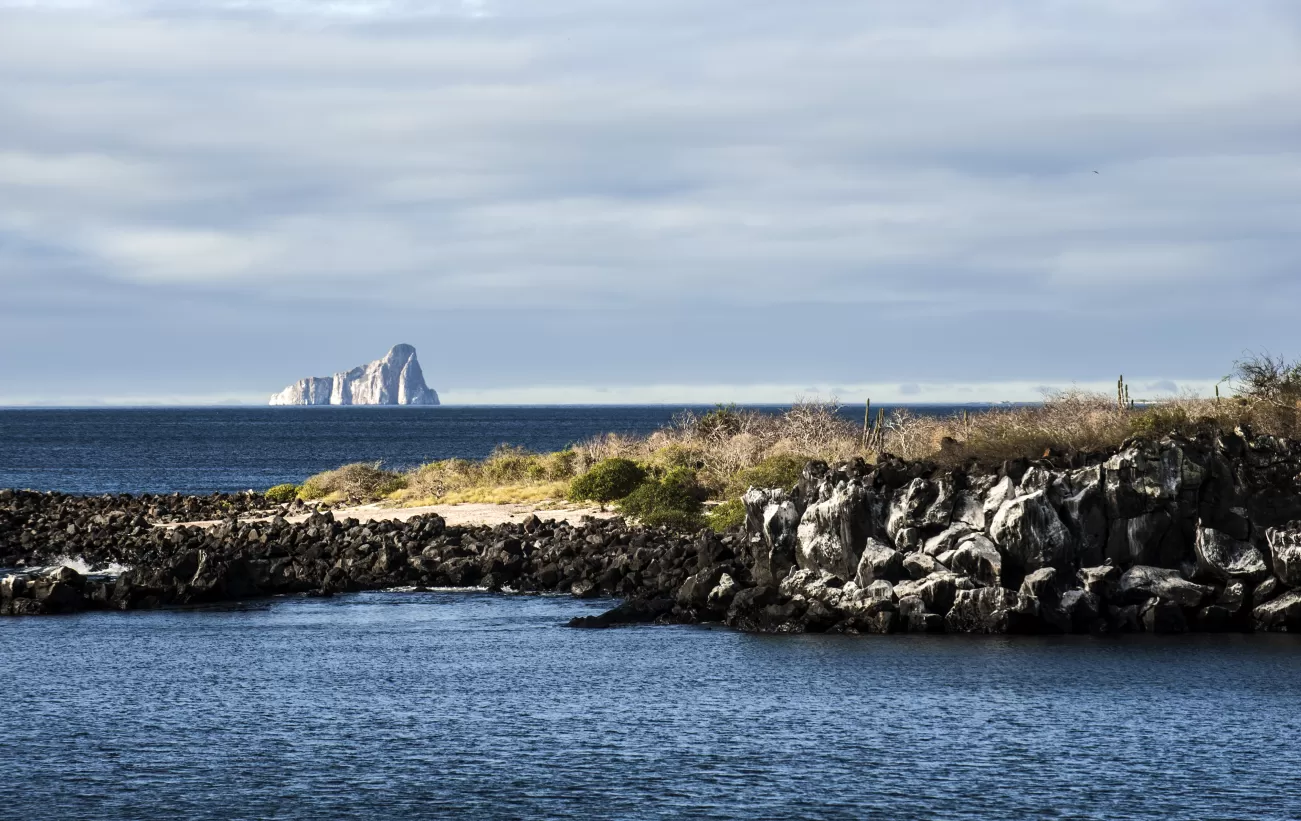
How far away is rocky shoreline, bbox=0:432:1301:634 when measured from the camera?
1374 inches

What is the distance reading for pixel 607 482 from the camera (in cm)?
6112

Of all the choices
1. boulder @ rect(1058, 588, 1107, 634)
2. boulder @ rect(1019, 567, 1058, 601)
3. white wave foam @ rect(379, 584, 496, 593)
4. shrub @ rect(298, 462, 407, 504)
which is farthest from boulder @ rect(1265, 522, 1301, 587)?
shrub @ rect(298, 462, 407, 504)

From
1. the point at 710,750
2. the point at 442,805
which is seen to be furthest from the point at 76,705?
the point at 710,750

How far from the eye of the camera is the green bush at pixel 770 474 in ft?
172

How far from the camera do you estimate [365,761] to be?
2292 centimetres

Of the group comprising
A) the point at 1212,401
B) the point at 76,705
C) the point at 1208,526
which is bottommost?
the point at 76,705

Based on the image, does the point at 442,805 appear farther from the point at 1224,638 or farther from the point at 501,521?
the point at 501,521

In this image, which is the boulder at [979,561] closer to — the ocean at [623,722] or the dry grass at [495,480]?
the ocean at [623,722]

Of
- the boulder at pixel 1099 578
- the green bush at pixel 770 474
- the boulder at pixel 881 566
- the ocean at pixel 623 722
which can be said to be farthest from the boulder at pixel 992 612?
the green bush at pixel 770 474

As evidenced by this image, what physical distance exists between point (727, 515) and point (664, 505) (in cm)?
381

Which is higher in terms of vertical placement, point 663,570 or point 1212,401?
point 1212,401

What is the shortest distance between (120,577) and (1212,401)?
37.3 meters

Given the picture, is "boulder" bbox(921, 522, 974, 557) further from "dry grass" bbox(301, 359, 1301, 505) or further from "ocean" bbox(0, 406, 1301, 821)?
"dry grass" bbox(301, 359, 1301, 505)

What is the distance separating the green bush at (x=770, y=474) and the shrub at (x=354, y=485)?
24.8 meters
